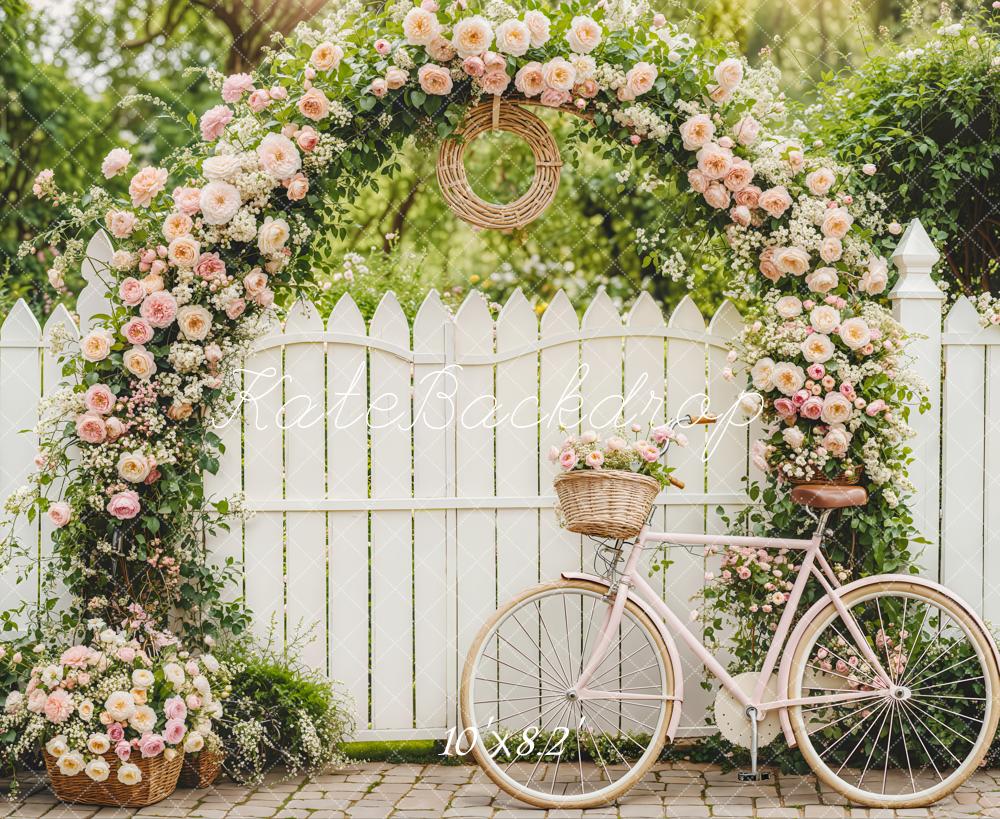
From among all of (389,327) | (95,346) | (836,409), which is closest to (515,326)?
(389,327)

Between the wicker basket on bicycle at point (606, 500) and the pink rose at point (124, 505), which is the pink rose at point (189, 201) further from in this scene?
the wicker basket on bicycle at point (606, 500)

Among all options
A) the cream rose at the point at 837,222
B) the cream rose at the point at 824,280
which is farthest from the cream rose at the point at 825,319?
the cream rose at the point at 837,222

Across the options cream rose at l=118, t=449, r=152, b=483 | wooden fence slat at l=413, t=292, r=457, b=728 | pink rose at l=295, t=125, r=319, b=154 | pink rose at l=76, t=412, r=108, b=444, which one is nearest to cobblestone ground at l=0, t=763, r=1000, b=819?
wooden fence slat at l=413, t=292, r=457, b=728

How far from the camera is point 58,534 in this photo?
4102mm

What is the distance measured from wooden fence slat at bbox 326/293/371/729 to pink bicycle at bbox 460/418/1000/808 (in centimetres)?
58

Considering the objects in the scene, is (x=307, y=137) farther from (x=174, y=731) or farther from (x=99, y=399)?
(x=174, y=731)

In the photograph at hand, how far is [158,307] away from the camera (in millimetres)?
4012

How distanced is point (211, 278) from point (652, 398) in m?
1.95

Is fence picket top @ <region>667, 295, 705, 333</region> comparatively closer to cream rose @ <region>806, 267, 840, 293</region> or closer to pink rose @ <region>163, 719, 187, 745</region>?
cream rose @ <region>806, 267, 840, 293</region>

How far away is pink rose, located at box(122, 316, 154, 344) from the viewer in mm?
3988

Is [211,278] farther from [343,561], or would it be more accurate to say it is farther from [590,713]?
[590,713]

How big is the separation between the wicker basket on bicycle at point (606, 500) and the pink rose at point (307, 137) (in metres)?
1.68

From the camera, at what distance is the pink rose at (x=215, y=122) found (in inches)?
161

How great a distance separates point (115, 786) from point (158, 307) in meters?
1.84
